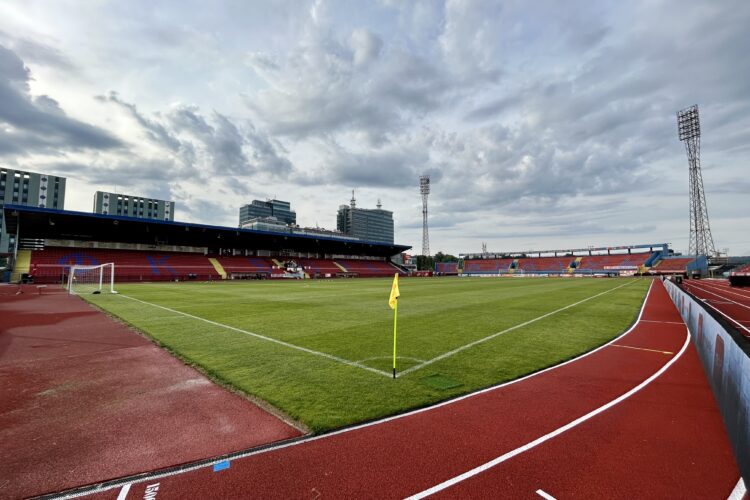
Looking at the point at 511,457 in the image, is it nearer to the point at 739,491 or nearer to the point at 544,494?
the point at 544,494

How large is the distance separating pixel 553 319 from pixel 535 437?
1217cm

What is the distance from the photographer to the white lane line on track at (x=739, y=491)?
3713mm

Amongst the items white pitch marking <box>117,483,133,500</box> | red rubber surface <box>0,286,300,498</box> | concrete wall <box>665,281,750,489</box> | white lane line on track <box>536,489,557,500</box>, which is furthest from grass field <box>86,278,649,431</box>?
concrete wall <box>665,281,750,489</box>

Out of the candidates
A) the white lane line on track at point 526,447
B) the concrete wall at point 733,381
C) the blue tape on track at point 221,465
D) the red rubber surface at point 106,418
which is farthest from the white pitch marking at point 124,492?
the concrete wall at point 733,381

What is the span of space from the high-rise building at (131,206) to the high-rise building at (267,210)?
49943mm

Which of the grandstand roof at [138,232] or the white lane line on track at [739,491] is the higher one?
the grandstand roof at [138,232]

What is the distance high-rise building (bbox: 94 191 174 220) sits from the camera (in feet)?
407

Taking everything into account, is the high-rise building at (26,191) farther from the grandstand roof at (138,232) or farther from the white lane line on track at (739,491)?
the white lane line on track at (739,491)

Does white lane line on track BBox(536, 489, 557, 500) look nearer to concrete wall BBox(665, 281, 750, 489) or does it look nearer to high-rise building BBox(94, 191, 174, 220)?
concrete wall BBox(665, 281, 750, 489)

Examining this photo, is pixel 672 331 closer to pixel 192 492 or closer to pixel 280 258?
pixel 192 492

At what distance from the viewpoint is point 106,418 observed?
17.9 feet

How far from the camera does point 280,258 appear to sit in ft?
251

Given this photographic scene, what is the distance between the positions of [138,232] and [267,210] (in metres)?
135

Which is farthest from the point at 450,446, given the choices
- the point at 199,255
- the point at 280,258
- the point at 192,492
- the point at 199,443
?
the point at 280,258
